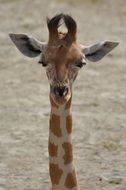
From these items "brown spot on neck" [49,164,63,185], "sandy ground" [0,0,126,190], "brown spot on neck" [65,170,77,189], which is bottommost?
"sandy ground" [0,0,126,190]

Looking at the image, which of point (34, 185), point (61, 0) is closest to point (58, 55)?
point (34, 185)

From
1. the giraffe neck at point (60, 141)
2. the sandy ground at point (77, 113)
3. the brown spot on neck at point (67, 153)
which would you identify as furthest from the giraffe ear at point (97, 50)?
the sandy ground at point (77, 113)

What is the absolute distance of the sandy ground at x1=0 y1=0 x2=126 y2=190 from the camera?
10000 mm

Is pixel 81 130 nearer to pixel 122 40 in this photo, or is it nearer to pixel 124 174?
pixel 124 174

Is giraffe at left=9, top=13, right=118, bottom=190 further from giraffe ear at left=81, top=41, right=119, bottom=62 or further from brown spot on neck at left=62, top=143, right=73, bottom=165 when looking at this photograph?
giraffe ear at left=81, top=41, right=119, bottom=62

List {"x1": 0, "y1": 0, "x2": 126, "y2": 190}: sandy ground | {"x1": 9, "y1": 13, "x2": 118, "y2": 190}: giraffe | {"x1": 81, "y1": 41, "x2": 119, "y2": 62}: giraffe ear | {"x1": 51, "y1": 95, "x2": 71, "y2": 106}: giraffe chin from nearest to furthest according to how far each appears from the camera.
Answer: {"x1": 51, "y1": 95, "x2": 71, "y2": 106}: giraffe chin < {"x1": 9, "y1": 13, "x2": 118, "y2": 190}: giraffe < {"x1": 81, "y1": 41, "x2": 119, "y2": 62}: giraffe ear < {"x1": 0, "y1": 0, "x2": 126, "y2": 190}: sandy ground

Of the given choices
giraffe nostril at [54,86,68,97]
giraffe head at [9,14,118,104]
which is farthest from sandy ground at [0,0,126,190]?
giraffe nostril at [54,86,68,97]

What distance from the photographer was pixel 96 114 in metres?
12.3

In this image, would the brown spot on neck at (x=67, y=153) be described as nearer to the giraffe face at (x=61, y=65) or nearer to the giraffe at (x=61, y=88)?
the giraffe at (x=61, y=88)

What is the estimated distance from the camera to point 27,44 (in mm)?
7984

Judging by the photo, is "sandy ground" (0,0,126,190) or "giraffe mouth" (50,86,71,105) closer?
"giraffe mouth" (50,86,71,105)

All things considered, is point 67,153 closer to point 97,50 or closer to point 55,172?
point 55,172

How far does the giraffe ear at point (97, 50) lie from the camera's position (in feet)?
25.7

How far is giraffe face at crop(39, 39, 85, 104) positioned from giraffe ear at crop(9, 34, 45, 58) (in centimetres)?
48
